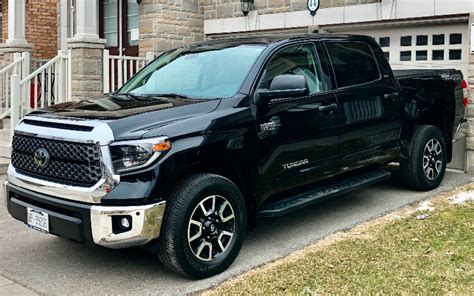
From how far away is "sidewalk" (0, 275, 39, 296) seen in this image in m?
4.27

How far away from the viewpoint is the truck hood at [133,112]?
4230mm

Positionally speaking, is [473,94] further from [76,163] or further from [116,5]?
[116,5]

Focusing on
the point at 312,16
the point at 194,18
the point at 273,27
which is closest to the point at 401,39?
the point at 312,16

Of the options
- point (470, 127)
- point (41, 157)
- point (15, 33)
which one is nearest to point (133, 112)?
point (41, 157)

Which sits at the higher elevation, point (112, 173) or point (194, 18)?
point (194, 18)

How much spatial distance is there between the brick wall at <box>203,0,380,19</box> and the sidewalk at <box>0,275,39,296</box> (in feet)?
23.7

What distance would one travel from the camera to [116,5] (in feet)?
43.2

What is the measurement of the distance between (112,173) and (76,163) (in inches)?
13.2

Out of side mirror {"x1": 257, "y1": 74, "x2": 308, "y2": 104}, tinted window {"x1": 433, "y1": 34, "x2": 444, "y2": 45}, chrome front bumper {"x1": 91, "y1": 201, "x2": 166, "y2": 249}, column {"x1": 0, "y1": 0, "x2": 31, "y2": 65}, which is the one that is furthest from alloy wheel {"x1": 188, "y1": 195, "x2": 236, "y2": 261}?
column {"x1": 0, "y1": 0, "x2": 31, "y2": 65}

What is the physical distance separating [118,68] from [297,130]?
243 inches

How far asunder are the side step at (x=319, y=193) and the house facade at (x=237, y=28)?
2728 millimetres

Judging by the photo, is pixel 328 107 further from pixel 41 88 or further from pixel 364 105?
pixel 41 88

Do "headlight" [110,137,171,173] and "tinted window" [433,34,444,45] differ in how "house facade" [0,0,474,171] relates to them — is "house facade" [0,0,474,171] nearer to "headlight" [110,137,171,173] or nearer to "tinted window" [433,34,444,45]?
"tinted window" [433,34,444,45]

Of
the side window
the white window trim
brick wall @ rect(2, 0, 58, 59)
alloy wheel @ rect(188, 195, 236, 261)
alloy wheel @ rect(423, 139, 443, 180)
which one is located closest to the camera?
alloy wheel @ rect(188, 195, 236, 261)
